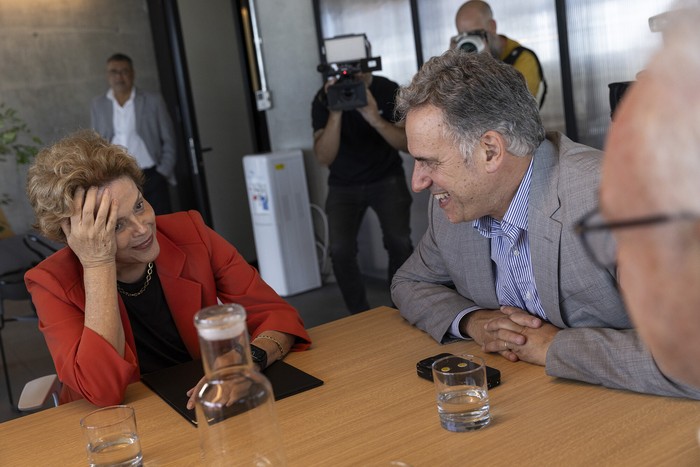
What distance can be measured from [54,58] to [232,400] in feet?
18.6

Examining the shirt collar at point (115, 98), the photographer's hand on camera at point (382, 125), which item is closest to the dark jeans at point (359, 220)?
the photographer's hand on camera at point (382, 125)

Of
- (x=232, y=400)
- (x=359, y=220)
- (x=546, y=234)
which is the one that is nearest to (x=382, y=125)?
(x=359, y=220)

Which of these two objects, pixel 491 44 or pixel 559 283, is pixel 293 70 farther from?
pixel 559 283

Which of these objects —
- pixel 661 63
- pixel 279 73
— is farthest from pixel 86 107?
pixel 661 63

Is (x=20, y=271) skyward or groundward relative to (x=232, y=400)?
groundward

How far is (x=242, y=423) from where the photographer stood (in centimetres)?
116

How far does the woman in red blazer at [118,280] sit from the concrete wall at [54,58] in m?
4.02

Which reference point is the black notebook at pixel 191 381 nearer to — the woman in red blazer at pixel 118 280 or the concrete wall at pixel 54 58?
the woman in red blazer at pixel 118 280

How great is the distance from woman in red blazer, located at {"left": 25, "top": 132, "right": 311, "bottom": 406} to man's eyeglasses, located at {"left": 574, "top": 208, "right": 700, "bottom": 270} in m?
1.22

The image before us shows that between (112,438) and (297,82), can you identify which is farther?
(297,82)

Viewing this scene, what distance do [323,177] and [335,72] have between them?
6.59 feet

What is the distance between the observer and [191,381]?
190 cm

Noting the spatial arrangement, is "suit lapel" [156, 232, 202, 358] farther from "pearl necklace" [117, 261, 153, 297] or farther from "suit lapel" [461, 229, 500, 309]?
"suit lapel" [461, 229, 500, 309]

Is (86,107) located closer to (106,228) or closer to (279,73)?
(279,73)
